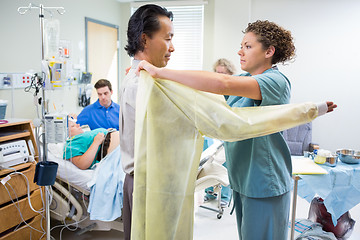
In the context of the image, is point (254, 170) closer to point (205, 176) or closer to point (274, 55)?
point (274, 55)

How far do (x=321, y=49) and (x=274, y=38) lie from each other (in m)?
3.80

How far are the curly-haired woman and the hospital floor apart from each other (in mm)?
1553

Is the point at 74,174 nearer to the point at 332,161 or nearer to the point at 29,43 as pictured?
the point at 29,43

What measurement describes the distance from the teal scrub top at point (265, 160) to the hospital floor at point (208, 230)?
1630mm

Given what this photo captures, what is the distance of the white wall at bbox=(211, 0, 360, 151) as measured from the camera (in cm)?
457

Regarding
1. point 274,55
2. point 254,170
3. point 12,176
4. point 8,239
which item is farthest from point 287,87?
point 8,239

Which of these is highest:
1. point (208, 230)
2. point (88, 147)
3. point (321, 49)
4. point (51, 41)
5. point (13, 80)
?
point (321, 49)

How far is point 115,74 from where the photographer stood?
5.26m

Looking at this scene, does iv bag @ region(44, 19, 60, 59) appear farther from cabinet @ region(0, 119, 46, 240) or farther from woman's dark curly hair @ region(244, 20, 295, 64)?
woman's dark curly hair @ region(244, 20, 295, 64)

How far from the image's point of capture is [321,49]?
4652 millimetres

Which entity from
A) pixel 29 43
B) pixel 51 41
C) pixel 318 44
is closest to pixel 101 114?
pixel 29 43

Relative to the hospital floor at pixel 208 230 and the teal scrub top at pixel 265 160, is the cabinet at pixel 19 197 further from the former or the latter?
the teal scrub top at pixel 265 160

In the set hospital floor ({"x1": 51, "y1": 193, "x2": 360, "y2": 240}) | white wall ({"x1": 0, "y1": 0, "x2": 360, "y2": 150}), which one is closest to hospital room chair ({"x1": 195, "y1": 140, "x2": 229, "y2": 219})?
hospital floor ({"x1": 51, "y1": 193, "x2": 360, "y2": 240})

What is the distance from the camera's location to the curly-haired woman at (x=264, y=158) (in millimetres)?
1273
